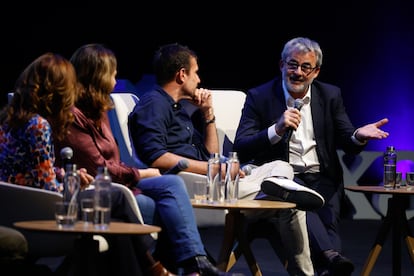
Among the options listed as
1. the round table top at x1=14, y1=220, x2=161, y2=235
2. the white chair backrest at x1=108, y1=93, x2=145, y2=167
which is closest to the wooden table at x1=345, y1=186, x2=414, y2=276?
the white chair backrest at x1=108, y1=93, x2=145, y2=167

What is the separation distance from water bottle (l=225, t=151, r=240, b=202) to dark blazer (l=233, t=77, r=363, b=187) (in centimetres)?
83

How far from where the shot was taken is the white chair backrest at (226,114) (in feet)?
17.5

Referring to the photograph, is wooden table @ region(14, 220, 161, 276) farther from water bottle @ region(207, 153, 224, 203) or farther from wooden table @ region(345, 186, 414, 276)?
wooden table @ region(345, 186, 414, 276)

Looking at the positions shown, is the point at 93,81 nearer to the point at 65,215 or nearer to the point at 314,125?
the point at 65,215

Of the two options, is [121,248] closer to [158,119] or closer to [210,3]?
[158,119]

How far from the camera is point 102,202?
3.11 meters

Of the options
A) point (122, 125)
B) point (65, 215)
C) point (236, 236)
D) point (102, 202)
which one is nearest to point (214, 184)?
point (236, 236)

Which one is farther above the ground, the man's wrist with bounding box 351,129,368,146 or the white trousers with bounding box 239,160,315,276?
the man's wrist with bounding box 351,129,368,146

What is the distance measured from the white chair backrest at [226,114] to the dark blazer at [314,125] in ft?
0.63

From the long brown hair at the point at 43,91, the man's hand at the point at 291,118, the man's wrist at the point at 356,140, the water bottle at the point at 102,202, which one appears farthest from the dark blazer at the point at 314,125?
the water bottle at the point at 102,202

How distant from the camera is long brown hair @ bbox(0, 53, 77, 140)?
11.3 feet

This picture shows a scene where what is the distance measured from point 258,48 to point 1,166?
16.2ft

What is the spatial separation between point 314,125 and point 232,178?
113 cm

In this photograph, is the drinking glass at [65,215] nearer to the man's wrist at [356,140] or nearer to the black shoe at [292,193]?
the black shoe at [292,193]
